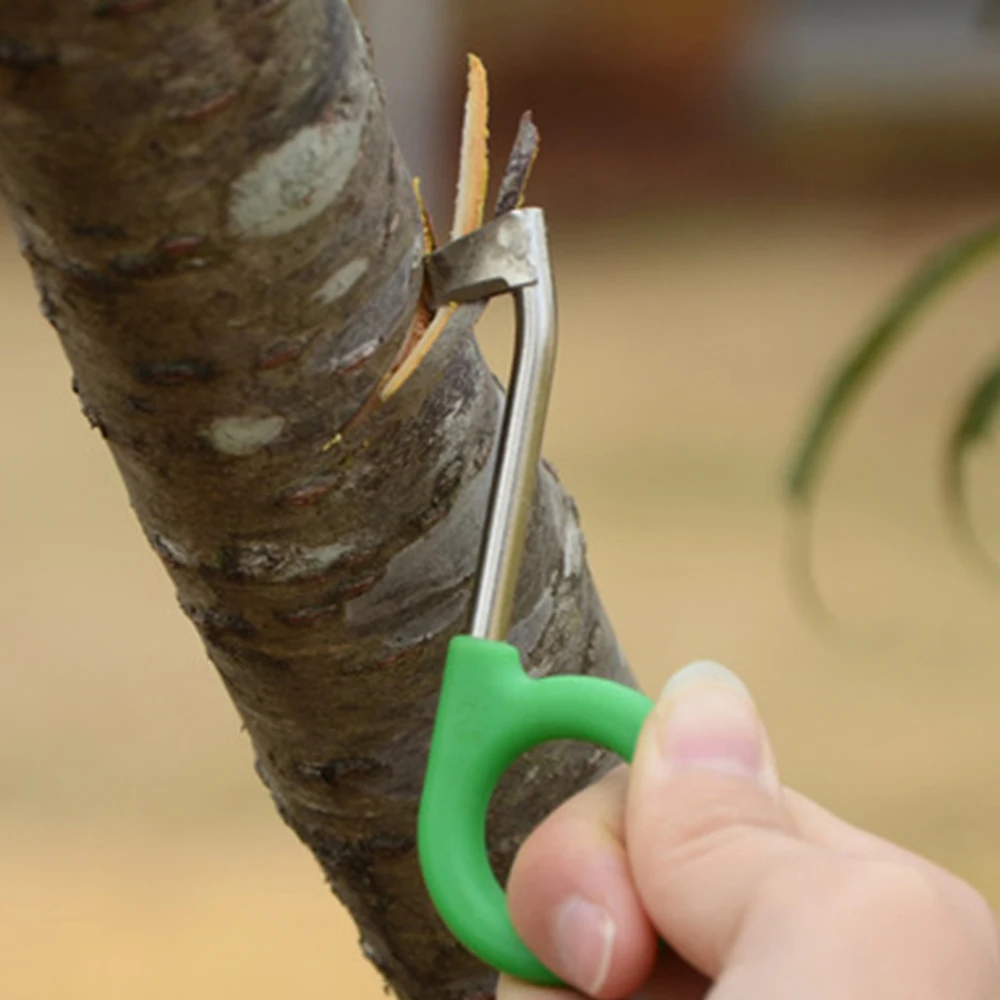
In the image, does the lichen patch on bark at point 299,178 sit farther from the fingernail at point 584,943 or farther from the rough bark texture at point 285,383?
the fingernail at point 584,943

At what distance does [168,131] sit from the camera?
27cm

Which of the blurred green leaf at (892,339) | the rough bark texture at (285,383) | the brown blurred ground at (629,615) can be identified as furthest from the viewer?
the brown blurred ground at (629,615)

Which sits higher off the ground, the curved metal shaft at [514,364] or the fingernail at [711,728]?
the curved metal shaft at [514,364]

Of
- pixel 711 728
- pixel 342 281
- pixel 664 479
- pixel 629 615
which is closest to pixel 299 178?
pixel 342 281

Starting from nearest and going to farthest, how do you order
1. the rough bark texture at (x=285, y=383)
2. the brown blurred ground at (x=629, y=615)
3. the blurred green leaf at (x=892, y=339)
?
the rough bark texture at (x=285, y=383) < the blurred green leaf at (x=892, y=339) < the brown blurred ground at (x=629, y=615)

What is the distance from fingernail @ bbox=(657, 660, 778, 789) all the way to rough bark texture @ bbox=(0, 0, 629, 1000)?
6 cm

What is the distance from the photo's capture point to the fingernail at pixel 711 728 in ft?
1.09

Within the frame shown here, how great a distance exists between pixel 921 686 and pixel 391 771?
5.66 ft

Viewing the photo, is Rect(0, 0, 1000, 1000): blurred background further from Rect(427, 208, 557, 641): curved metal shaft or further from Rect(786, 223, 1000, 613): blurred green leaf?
Rect(427, 208, 557, 641): curved metal shaft

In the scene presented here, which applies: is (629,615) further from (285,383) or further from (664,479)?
(285,383)

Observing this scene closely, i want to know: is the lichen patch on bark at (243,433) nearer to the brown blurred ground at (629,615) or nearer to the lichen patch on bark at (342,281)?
the lichen patch on bark at (342,281)

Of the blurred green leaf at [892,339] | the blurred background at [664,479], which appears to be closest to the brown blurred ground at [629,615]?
the blurred background at [664,479]

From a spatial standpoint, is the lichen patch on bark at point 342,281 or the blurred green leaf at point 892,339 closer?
the lichen patch on bark at point 342,281

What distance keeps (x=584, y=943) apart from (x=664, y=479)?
2223 millimetres
